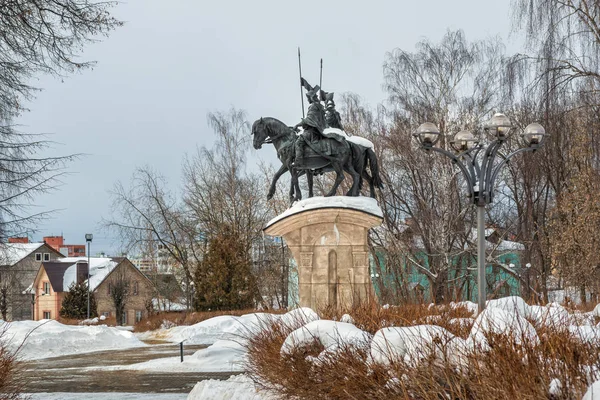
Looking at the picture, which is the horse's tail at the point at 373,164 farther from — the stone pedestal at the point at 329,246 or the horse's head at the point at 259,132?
the horse's head at the point at 259,132

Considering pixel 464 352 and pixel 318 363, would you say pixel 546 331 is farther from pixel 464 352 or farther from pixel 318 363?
pixel 318 363

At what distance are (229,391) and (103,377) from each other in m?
6.76

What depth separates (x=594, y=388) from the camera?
337 centimetres

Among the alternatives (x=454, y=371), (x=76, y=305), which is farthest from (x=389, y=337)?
(x=76, y=305)

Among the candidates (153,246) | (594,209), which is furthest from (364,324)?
(153,246)

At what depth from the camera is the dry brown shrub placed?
3.98 meters

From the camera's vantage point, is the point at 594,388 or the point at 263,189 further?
the point at 263,189

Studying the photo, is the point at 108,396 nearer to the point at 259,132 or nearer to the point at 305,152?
the point at 259,132

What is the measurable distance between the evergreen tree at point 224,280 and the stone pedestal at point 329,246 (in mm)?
16337

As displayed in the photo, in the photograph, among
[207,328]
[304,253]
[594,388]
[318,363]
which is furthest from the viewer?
[207,328]

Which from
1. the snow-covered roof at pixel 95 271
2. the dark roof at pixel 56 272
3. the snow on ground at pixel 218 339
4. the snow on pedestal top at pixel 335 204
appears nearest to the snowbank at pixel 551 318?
the snow on ground at pixel 218 339

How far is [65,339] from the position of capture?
80.2 ft

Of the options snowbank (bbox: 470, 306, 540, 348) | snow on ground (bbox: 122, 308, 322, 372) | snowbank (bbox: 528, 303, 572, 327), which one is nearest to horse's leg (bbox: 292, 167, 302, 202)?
snow on ground (bbox: 122, 308, 322, 372)

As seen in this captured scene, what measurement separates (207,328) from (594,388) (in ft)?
79.5
